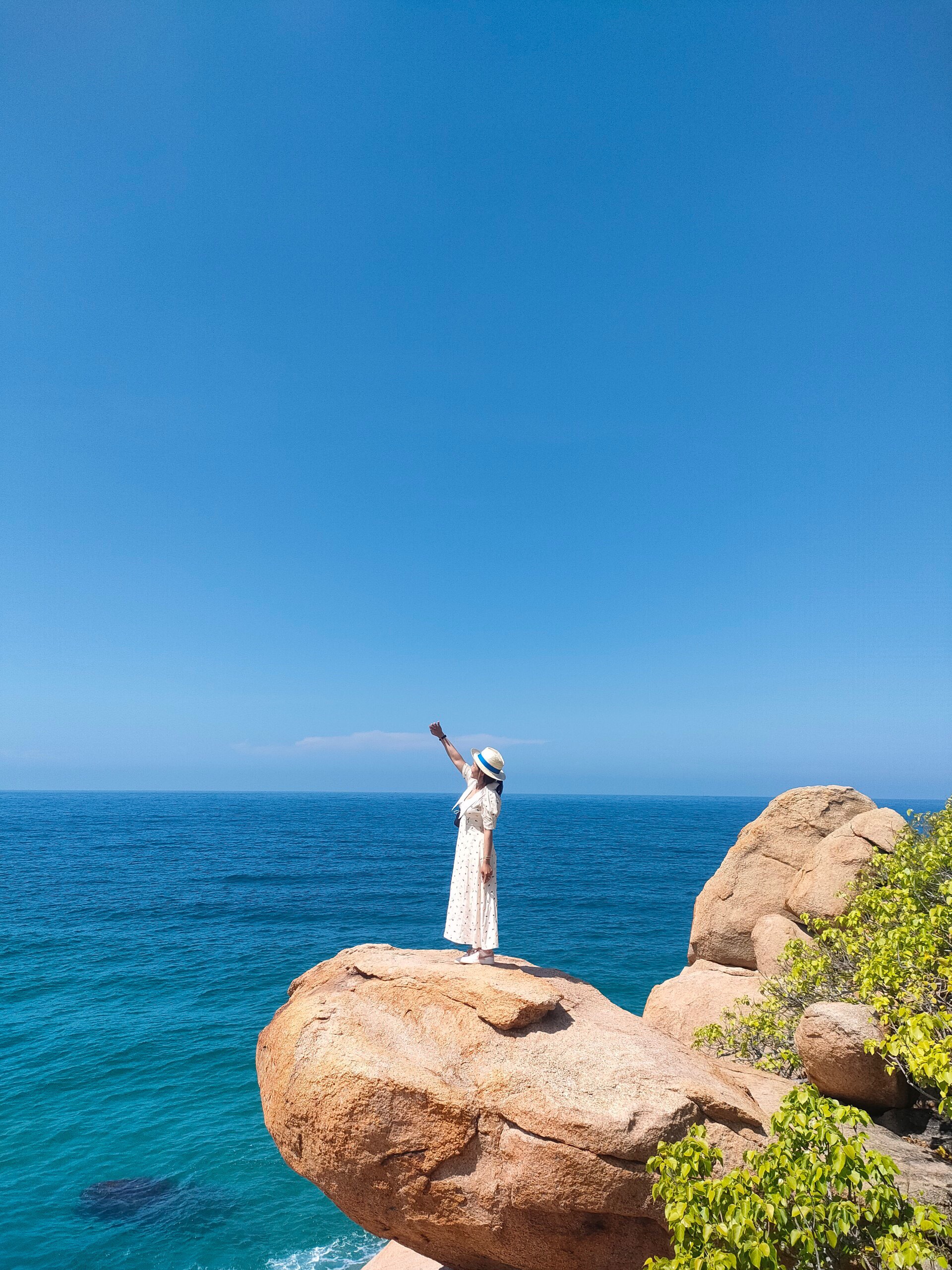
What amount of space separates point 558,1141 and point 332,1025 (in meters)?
3.29

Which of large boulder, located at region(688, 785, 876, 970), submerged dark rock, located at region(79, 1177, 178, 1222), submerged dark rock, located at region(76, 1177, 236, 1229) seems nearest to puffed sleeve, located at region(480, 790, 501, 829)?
large boulder, located at region(688, 785, 876, 970)

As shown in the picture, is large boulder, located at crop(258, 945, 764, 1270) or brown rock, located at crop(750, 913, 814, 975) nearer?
large boulder, located at crop(258, 945, 764, 1270)

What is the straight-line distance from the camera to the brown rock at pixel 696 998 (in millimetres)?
16156

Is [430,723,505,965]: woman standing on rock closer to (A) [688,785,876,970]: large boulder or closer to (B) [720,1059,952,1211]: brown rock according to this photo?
(B) [720,1059,952,1211]: brown rock

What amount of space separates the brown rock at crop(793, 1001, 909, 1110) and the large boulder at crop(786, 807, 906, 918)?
5.14 m

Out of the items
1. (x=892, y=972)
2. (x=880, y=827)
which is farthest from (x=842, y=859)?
(x=892, y=972)

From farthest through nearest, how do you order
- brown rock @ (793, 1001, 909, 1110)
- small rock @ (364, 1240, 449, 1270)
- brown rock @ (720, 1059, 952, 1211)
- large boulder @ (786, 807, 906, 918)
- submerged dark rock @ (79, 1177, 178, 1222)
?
submerged dark rock @ (79, 1177, 178, 1222)
large boulder @ (786, 807, 906, 918)
small rock @ (364, 1240, 449, 1270)
brown rock @ (793, 1001, 909, 1110)
brown rock @ (720, 1059, 952, 1211)

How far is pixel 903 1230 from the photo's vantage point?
5457mm

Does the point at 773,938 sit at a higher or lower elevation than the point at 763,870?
lower

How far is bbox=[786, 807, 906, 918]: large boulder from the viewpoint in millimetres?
14805

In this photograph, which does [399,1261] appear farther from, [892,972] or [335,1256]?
[892,972]

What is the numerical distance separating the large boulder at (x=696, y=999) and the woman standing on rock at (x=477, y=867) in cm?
773

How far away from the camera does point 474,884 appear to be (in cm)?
1066

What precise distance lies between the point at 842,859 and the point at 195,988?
32033 millimetres
